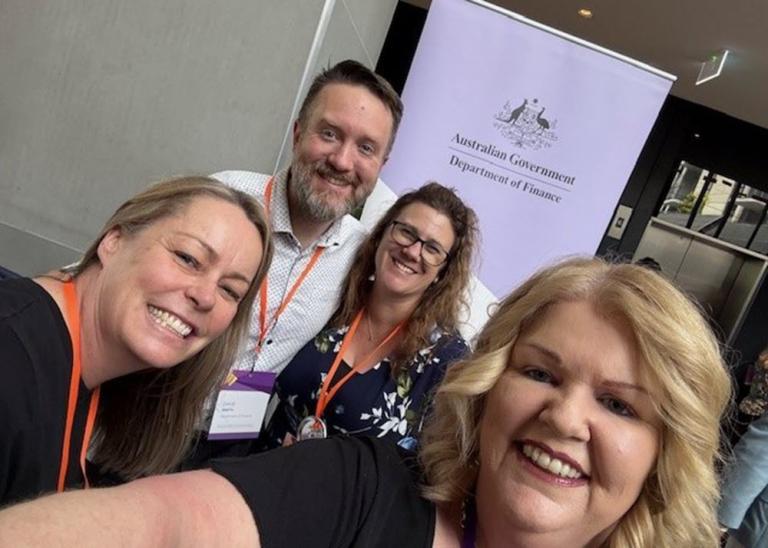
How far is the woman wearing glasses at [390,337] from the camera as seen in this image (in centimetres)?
169

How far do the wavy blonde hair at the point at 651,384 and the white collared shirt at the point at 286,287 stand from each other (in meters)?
0.77

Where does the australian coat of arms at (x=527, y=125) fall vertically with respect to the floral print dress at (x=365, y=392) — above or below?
above

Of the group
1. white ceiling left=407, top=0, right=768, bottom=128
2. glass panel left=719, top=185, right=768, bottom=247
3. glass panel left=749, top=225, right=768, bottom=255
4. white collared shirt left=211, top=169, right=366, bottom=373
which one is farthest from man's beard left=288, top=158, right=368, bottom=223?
glass panel left=749, top=225, right=768, bottom=255

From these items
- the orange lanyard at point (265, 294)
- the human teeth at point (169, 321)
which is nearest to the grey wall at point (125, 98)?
the orange lanyard at point (265, 294)

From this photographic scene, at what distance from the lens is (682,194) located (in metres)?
7.61

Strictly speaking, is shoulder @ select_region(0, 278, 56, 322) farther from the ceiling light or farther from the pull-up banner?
the ceiling light

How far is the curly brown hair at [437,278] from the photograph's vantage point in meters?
1.84

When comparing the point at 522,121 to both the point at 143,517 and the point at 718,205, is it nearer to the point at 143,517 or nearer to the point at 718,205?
the point at 143,517

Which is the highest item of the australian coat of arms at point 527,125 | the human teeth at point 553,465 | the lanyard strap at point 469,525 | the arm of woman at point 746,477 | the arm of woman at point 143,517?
the australian coat of arms at point 527,125

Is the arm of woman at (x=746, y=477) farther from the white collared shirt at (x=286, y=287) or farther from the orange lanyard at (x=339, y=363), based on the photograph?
the white collared shirt at (x=286, y=287)

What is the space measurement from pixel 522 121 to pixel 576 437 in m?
1.83

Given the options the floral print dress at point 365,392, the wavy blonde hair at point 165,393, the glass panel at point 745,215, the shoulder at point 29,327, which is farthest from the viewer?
the glass panel at point 745,215

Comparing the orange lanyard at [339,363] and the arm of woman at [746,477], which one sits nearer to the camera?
the orange lanyard at [339,363]

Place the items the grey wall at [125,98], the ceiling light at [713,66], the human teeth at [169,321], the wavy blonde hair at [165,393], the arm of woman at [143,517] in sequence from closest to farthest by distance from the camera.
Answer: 1. the arm of woman at [143,517]
2. the human teeth at [169,321]
3. the wavy blonde hair at [165,393]
4. the grey wall at [125,98]
5. the ceiling light at [713,66]
